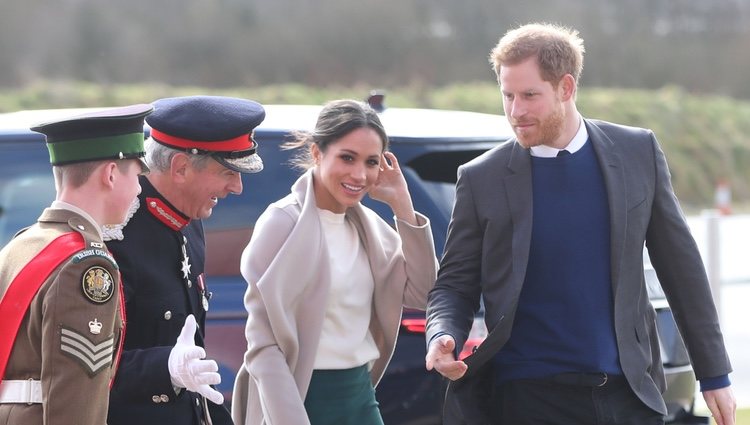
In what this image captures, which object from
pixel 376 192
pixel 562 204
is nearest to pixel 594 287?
pixel 562 204

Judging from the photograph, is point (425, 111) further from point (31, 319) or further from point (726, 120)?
point (726, 120)

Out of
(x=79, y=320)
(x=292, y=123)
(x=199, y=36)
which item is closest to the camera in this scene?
(x=79, y=320)

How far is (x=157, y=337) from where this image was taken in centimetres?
337

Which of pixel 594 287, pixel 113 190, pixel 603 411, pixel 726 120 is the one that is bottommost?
pixel 726 120

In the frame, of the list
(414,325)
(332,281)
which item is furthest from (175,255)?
(414,325)

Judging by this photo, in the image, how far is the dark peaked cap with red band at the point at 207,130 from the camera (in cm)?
363

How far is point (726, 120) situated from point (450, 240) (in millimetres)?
28248

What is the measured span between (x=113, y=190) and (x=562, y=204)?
4.13 ft

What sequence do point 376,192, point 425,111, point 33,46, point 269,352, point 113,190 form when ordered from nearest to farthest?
1. point 113,190
2. point 269,352
3. point 376,192
4. point 425,111
5. point 33,46

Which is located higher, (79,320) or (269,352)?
(79,320)

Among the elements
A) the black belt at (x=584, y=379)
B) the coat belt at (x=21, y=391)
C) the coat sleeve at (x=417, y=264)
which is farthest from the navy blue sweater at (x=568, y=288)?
the coat belt at (x=21, y=391)

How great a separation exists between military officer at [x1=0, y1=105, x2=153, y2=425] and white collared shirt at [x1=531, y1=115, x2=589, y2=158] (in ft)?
4.15

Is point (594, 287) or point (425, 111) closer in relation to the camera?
point (594, 287)

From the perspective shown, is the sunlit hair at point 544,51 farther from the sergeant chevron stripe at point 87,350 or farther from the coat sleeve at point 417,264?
the sergeant chevron stripe at point 87,350
